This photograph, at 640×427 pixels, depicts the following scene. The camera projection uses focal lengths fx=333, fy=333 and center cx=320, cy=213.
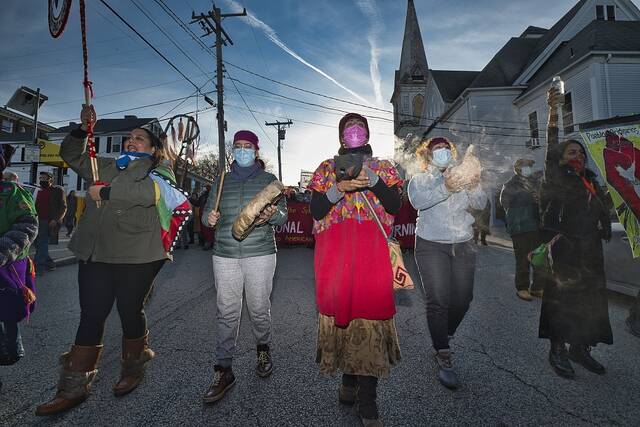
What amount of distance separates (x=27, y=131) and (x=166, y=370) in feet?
212

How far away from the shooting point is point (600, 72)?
55.6ft

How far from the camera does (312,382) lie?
2723 mm

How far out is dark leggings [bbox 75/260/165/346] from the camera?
2404mm

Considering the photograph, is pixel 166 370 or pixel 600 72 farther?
pixel 600 72

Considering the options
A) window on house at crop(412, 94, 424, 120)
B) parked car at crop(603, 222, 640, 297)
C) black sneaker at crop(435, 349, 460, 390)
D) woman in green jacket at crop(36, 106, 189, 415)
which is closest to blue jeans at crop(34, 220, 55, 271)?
woman in green jacket at crop(36, 106, 189, 415)

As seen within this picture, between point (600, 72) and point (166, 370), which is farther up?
point (600, 72)

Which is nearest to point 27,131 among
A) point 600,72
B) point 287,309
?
point 287,309

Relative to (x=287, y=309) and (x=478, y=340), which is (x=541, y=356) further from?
(x=287, y=309)

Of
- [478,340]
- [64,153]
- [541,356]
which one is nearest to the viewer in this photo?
[64,153]

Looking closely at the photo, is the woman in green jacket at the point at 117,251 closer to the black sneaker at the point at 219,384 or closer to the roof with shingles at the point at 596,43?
the black sneaker at the point at 219,384

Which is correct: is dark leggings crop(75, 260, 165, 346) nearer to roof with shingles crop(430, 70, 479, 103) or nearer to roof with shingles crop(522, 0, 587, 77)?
roof with shingles crop(522, 0, 587, 77)

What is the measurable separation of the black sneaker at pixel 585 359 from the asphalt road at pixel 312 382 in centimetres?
7

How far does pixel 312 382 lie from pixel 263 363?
1.45ft

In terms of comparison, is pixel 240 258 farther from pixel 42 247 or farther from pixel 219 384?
pixel 42 247
